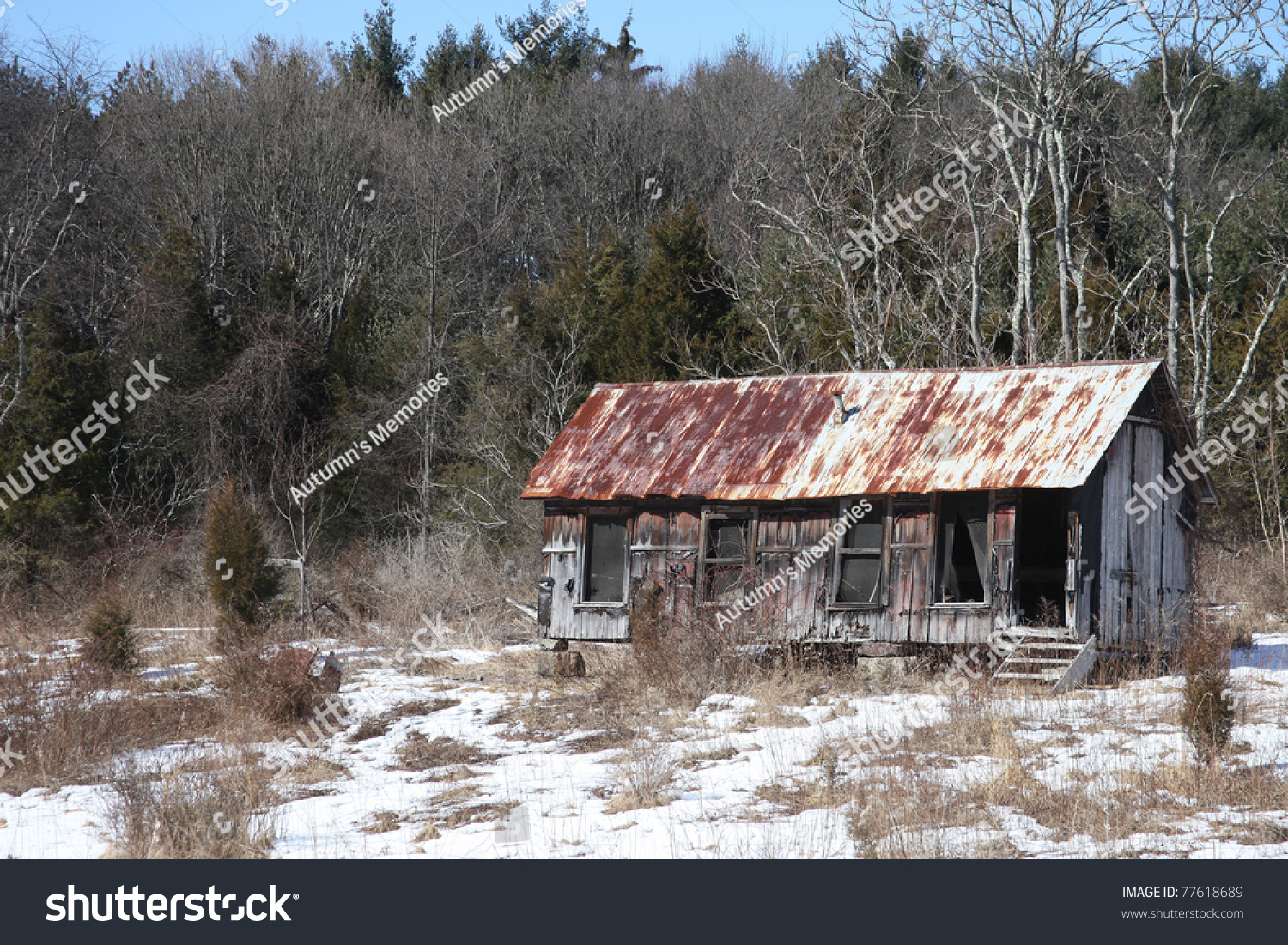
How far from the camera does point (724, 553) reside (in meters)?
16.7

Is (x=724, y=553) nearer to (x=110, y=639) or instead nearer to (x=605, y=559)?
(x=605, y=559)

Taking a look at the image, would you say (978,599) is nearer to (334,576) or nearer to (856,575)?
(856,575)

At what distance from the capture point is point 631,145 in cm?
4000

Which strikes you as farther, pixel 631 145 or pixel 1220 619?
pixel 631 145
